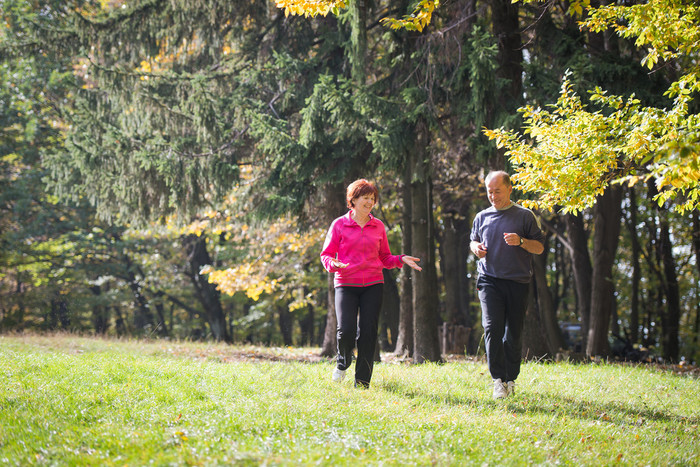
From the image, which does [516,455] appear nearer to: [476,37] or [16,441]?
[16,441]

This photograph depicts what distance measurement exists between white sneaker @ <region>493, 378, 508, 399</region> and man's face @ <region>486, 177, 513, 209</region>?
161cm

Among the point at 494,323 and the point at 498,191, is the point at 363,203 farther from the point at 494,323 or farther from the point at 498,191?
the point at 494,323

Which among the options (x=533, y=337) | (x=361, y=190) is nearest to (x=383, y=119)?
(x=361, y=190)

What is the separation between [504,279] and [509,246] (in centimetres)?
31

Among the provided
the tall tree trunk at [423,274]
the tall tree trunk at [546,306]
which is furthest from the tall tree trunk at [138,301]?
the tall tree trunk at [423,274]

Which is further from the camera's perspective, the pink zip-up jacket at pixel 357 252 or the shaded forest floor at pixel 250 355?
the shaded forest floor at pixel 250 355

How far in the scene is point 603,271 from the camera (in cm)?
1222

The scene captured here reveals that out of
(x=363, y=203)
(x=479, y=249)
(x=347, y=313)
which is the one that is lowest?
(x=347, y=313)

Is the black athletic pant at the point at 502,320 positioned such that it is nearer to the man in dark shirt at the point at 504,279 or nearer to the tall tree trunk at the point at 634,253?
the man in dark shirt at the point at 504,279

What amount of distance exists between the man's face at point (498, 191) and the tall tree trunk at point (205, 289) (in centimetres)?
1877

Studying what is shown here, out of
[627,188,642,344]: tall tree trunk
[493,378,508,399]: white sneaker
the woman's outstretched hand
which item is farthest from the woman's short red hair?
[627,188,642,344]: tall tree trunk

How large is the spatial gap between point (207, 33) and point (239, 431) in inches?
362

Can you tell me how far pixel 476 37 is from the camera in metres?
7.63

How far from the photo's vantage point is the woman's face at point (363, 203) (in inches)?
220
